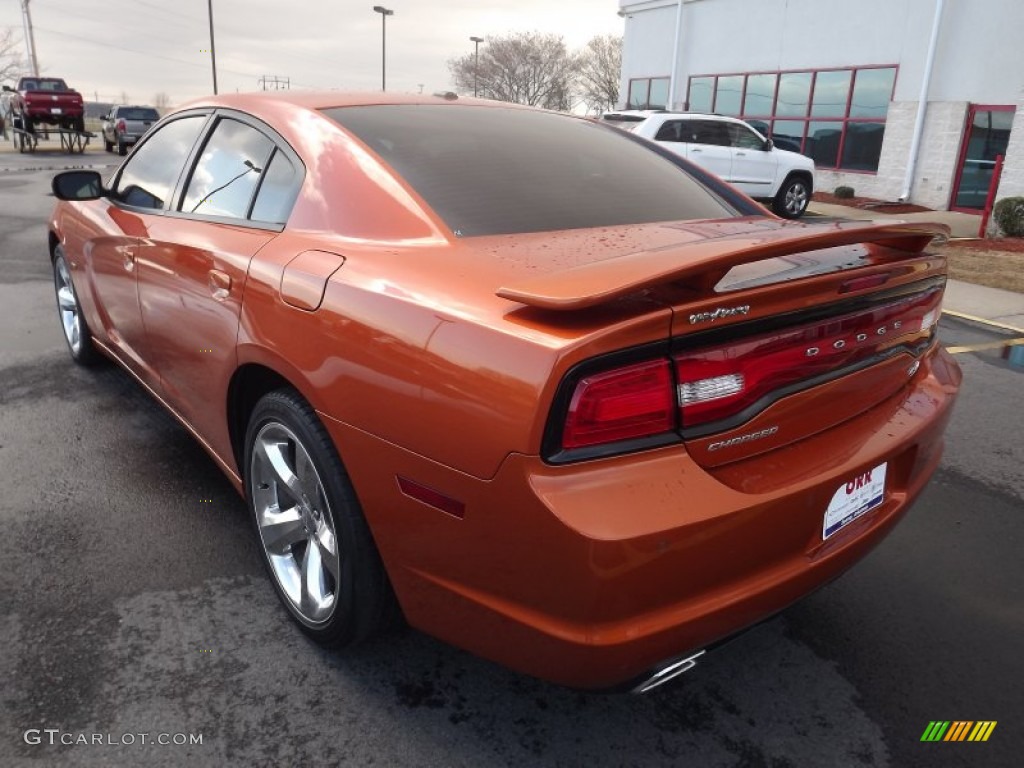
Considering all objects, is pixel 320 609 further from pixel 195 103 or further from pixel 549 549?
pixel 195 103

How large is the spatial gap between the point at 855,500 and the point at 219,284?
1970mm

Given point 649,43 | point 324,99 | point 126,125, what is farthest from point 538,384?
point 126,125

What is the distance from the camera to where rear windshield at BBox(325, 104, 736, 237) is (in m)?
2.30

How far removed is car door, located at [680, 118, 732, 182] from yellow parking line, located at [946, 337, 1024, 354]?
27.9 feet

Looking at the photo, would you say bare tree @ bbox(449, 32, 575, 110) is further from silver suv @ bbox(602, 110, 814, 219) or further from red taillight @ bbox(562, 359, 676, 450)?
red taillight @ bbox(562, 359, 676, 450)

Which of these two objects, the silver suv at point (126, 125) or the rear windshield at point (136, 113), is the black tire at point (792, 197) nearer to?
the silver suv at point (126, 125)

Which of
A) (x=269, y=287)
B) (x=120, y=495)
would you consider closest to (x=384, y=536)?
(x=269, y=287)

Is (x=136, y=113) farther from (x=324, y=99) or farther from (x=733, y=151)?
(x=324, y=99)

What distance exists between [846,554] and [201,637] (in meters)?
1.87

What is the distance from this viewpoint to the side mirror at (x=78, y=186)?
3.88 m

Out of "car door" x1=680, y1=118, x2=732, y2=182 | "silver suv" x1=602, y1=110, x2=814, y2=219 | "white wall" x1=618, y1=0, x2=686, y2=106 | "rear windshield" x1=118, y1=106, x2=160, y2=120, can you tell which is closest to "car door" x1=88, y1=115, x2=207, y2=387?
"silver suv" x1=602, y1=110, x2=814, y2=219

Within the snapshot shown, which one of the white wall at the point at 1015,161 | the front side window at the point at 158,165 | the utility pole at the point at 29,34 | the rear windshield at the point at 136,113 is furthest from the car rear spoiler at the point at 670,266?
the utility pole at the point at 29,34

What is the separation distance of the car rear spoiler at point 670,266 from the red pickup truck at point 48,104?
31606mm

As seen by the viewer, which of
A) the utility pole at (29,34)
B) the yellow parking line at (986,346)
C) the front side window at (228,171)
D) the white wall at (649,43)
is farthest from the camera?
the utility pole at (29,34)
